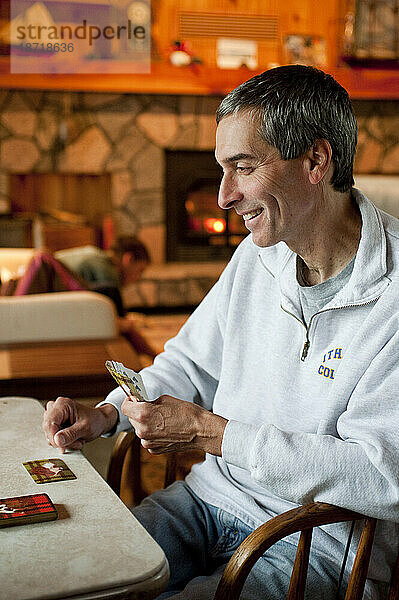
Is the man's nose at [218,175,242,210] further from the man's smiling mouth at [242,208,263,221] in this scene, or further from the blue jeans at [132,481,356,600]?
the blue jeans at [132,481,356,600]

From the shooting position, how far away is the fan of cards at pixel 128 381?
3.88 ft

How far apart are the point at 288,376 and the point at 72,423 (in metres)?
0.39

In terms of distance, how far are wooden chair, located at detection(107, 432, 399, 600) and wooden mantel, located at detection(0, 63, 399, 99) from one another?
4796 millimetres

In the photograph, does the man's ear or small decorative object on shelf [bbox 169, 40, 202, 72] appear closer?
the man's ear

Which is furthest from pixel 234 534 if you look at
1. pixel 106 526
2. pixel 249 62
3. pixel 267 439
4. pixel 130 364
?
pixel 249 62

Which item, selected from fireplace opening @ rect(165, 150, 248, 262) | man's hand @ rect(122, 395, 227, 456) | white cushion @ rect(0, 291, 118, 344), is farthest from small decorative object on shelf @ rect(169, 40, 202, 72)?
man's hand @ rect(122, 395, 227, 456)

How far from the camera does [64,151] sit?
557 cm

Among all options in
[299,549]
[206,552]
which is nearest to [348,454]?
[299,549]

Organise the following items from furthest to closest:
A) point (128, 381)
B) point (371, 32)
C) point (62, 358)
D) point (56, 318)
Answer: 1. point (371, 32)
2. point (56, 318)
3. point (62, 358)
4. point (128, 381)

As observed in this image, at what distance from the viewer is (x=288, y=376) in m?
1.31

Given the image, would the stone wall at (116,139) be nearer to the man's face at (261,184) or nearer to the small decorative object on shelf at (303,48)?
the small decorative object on shelf at (303,48)

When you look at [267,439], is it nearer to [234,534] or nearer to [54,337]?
[234,534]

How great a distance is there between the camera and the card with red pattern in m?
1.12

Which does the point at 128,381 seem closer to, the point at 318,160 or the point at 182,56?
the point at 318,160
